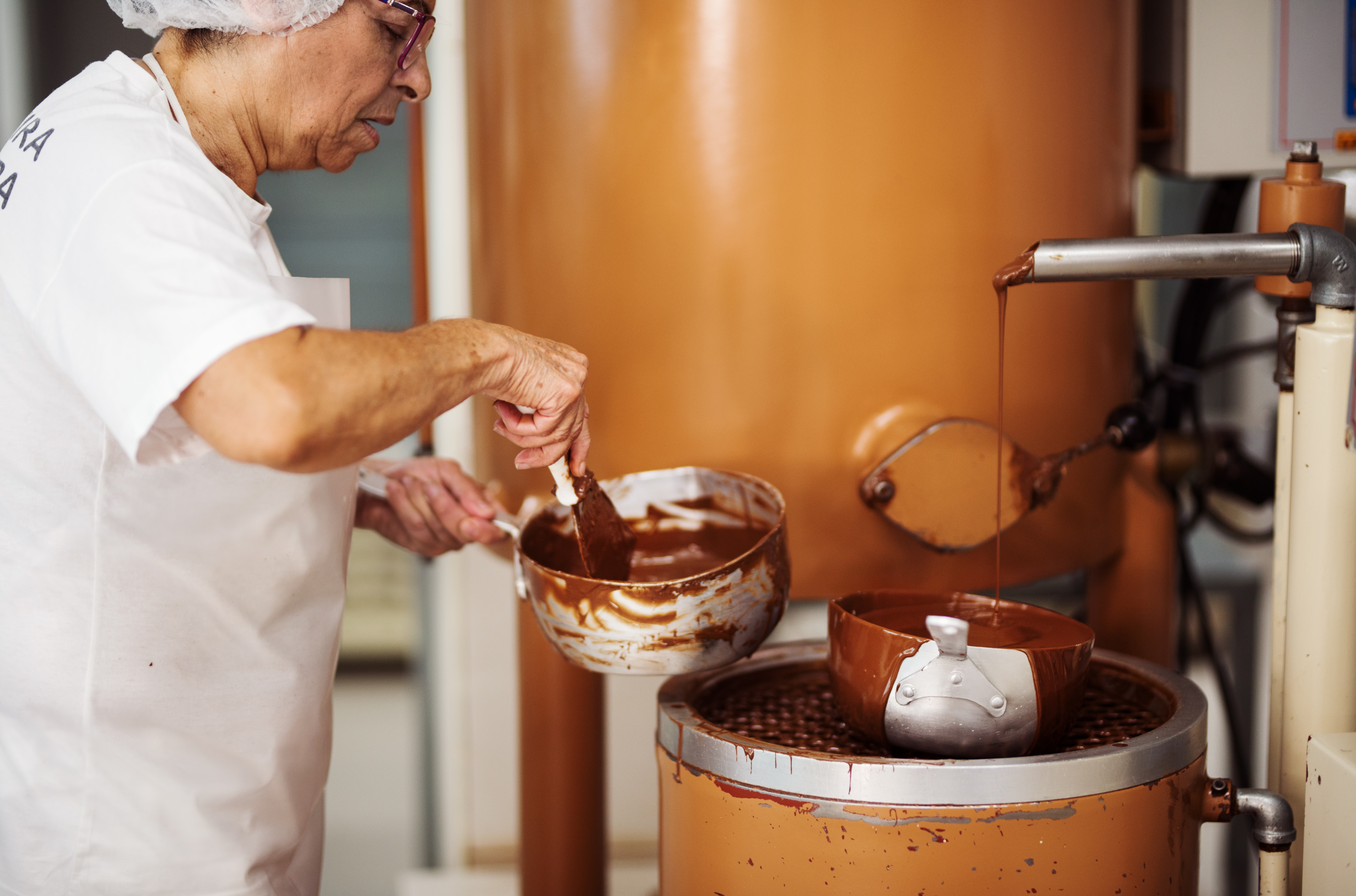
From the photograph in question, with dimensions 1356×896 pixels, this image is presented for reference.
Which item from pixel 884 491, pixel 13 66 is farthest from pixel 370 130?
pixel 13 66

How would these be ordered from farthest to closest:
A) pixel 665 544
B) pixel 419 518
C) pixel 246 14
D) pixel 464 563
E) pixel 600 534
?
pixel 464 563 → pixel 419 518 → pixel 665 544 → pixel 600 534 → pixel 246 14

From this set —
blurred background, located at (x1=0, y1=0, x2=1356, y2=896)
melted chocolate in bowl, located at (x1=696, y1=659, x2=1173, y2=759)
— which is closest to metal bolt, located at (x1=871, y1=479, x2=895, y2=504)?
melted chocolate in bowl, located at (x1=696, y1=659, x2=1173, y2=759)

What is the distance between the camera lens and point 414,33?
1016mm

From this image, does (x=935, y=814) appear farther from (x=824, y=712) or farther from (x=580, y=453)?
(x=580, y=453)

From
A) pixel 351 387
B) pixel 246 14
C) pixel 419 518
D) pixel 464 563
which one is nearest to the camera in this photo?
pixel 351 387

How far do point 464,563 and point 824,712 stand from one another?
110cm

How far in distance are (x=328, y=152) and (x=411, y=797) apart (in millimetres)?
1693

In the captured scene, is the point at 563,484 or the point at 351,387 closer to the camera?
the point at 351,387

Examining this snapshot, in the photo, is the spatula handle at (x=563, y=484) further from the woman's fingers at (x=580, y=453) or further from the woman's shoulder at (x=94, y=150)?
the woman's shoulder at (x=94, y=150)

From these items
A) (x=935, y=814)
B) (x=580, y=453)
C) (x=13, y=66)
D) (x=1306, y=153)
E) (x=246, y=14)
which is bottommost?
(x=935, y=814)

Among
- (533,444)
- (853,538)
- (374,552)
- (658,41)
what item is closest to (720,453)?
(853,538)

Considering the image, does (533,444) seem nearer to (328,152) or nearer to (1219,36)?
(328,152)

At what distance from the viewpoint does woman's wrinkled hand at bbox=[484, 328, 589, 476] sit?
3.06 feet

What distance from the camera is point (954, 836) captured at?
880 millimetres
